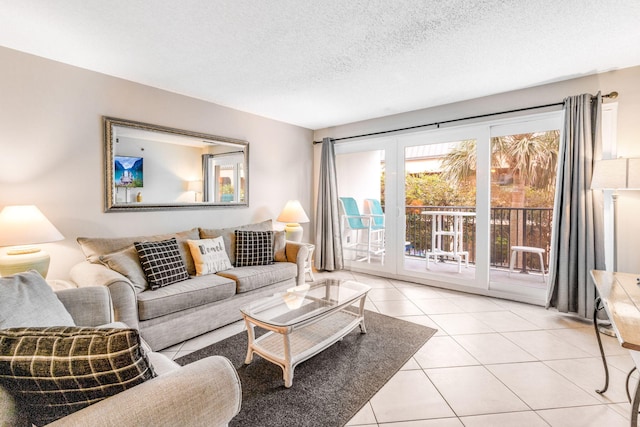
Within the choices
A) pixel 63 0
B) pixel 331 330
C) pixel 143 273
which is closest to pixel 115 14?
pixel 63 0

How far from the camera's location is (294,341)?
219 centimetres

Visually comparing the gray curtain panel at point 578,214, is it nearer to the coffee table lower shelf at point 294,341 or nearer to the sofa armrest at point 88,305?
the coffee table lower shelf at point 294,341

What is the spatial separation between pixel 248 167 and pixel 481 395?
351 centimetres

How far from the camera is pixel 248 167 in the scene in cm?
411

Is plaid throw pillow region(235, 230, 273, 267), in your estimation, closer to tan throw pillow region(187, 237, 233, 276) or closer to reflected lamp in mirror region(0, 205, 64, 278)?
tan throw pillow region(187, 237, 233, 276)

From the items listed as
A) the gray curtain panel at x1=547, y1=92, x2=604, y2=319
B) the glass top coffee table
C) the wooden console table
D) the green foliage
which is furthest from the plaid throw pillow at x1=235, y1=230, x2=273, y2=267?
the gray curtain panel at x1=547, y1=92, x2=604, y2=319

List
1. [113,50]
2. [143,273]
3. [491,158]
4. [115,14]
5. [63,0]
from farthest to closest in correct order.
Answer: [491,158] < [143,273] < [113,50] < [115,14] < [63,0]

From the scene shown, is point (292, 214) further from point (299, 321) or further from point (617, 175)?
point (617, 175)

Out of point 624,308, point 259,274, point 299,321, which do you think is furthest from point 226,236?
point 624,308

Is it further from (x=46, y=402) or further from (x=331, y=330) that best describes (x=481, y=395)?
(x=46, y=402)

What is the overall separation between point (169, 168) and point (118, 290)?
A: 170cm

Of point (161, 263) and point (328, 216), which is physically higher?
point (328, 216)

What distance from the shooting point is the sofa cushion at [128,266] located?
2.40 meters

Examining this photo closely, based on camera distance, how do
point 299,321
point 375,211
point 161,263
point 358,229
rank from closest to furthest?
point 299,321 < point 161,263 < point 375,211 < point 358,229
